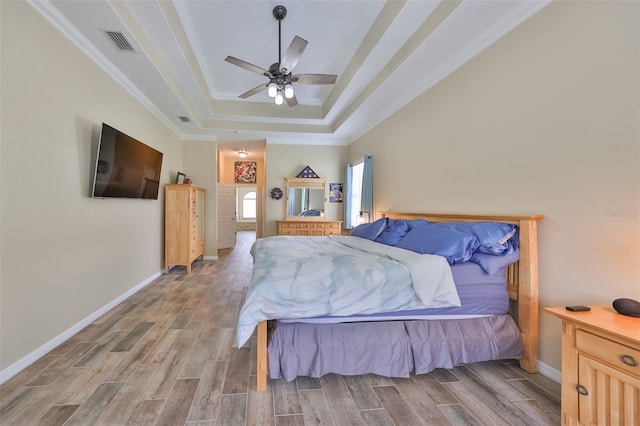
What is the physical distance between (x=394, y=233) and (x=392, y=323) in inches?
49.1

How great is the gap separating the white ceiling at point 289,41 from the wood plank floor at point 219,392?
8.57ft

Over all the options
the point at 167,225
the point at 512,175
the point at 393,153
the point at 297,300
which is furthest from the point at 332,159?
the point at 297,300

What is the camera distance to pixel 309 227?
18.8ft

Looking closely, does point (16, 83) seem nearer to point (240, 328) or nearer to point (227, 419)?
point (240, 328)

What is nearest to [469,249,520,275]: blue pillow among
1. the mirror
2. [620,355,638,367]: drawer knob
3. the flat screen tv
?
[620,355,638,367]: drawer knob

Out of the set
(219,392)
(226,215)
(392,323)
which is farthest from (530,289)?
(226,215)

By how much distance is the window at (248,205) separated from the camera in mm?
11070

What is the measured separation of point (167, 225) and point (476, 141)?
4631 millimetres

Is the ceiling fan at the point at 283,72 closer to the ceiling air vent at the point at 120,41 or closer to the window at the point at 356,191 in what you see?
the ceiling air vent at the point at 120,41

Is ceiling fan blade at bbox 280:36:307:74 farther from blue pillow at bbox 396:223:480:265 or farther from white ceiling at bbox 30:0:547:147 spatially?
blue pillow at bbox 396:223:480:265

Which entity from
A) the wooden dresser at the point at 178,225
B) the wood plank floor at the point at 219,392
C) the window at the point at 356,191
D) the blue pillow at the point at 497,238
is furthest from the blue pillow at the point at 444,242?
the wooden dresser at the point at 178,225

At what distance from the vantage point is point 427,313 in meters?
1.99

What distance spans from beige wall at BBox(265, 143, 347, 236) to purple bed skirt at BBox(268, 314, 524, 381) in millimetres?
4322

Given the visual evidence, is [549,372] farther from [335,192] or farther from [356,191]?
[335,192]
